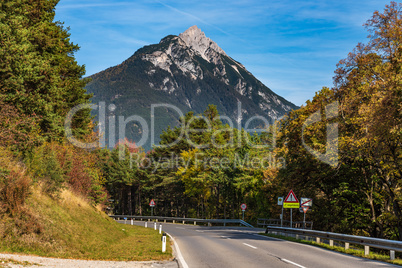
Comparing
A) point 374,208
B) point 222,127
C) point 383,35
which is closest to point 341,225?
point 374,208

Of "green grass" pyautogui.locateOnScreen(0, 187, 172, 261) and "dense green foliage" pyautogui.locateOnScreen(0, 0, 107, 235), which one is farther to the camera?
"dense green foliage" pyautogui.locateOnScreen(0, 0, 107, 235)

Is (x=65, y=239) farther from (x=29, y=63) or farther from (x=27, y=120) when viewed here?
(x=29, y=63)

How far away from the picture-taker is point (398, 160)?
22000 mm

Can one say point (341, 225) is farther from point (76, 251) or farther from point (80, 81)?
point (80, 81)

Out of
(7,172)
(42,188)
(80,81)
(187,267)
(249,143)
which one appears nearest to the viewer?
(187,267)

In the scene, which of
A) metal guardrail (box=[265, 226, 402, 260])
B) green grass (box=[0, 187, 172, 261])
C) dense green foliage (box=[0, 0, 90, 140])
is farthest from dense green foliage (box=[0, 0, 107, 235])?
metal guardrail (box=[265, 226, 402, 260])

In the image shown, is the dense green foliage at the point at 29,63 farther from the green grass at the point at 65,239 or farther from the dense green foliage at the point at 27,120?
the green grass at the point at 65,239

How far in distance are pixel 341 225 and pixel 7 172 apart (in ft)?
90.9

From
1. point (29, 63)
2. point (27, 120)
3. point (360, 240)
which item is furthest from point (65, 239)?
point (360, 240)

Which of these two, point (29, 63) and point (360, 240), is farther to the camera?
point (29, 63)

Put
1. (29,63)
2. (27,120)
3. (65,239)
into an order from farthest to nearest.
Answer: (29,63)
(27,120)
(65,239)

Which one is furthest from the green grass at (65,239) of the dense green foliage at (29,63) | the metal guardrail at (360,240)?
the metal guardrail at (360,240)

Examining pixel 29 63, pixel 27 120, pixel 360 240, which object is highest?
pixel 29 63

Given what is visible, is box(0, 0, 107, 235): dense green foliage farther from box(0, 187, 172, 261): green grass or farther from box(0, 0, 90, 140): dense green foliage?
box(0, 187, 172, 261): green grass
